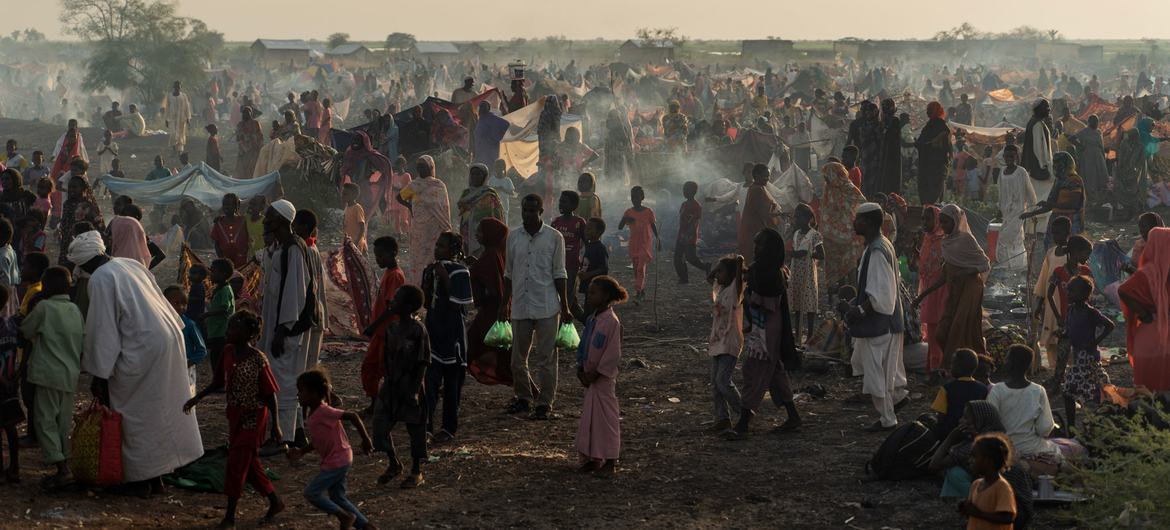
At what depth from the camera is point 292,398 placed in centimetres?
809

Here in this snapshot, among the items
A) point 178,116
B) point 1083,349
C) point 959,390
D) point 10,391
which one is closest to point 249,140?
point 178,116

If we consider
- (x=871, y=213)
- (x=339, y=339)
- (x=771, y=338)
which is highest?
(x=871, y=213)

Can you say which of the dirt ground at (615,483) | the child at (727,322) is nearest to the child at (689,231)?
the dirt ground at (615,483)

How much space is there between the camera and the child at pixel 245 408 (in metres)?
6.72

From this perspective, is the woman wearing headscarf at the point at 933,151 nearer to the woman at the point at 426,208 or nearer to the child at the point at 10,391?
the woman at the point at 426,208

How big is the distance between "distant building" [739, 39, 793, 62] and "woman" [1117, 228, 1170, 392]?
58201 mm

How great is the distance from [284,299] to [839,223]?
6.43 meters

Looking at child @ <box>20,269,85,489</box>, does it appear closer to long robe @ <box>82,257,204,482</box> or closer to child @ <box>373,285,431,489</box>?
long robe @ <box>82,257,204,482</box>

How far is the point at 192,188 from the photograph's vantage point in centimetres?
1627

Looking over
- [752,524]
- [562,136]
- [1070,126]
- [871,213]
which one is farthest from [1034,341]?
[1070,126]

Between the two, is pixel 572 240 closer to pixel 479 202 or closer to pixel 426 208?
pixel 479 202

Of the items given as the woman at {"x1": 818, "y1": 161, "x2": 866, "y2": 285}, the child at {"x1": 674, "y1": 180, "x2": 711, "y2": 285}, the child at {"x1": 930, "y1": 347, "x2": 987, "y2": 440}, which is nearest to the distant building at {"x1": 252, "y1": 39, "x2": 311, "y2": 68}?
the child at {"x1": 674, "y1": 180, "x2": 711, "y2": 285}

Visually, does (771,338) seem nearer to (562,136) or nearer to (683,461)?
(683,461)

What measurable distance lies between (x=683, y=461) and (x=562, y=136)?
43.1 feet
